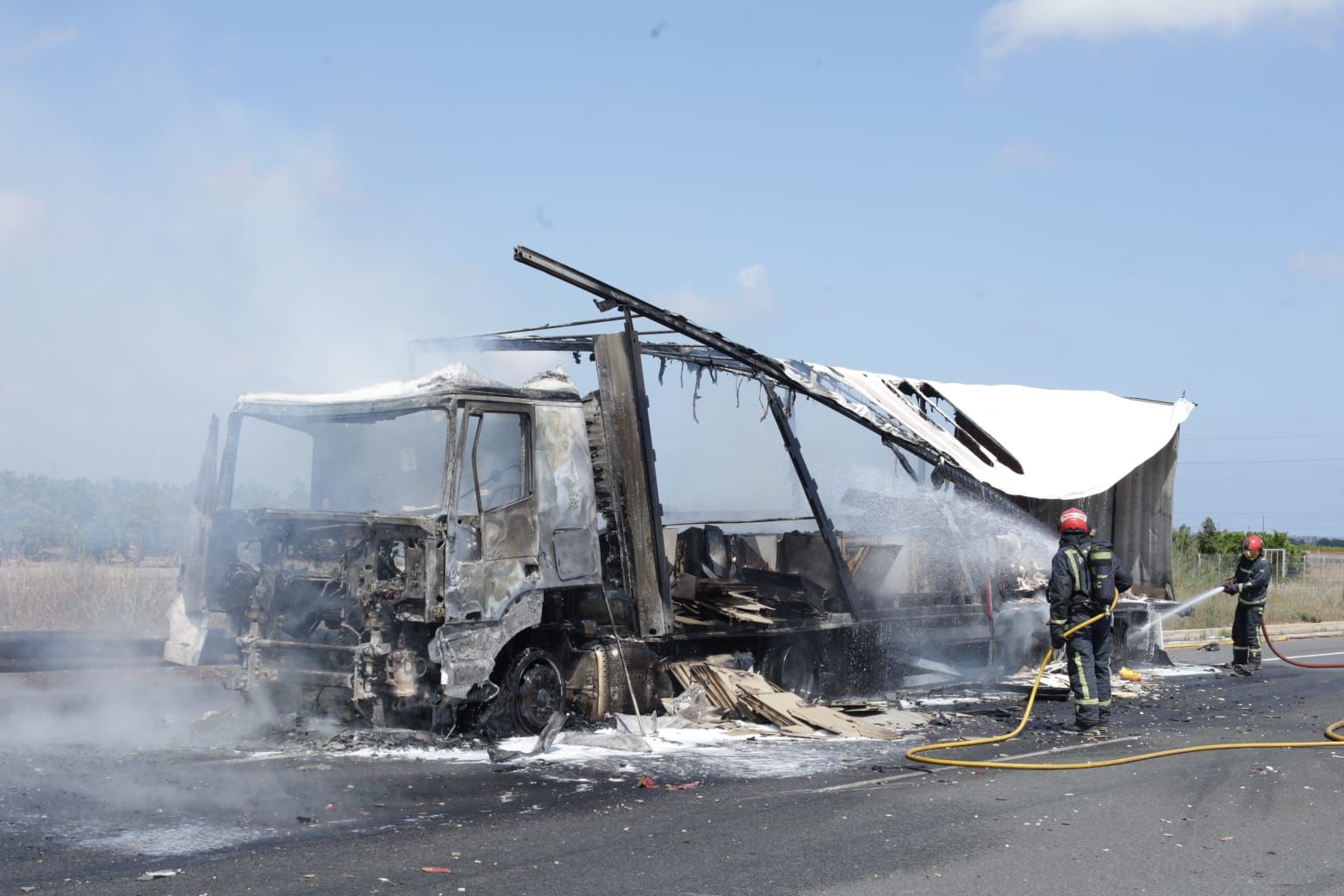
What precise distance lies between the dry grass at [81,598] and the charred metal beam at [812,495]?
7.97m

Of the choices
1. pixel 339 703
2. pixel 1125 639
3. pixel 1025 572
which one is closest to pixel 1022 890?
pixel 339 703

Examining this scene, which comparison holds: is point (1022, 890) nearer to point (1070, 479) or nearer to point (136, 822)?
point (136, 822)

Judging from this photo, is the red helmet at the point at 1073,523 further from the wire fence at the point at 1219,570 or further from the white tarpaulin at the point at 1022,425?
the wire fence at the point at 1219,570

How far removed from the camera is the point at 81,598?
607 inches

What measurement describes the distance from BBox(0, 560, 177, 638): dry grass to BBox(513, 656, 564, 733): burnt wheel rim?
286 inches

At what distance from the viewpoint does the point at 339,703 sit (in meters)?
9.14

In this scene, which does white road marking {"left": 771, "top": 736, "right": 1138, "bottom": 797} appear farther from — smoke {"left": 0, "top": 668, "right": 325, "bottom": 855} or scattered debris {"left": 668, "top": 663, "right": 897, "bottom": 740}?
smoke {"left": 0, "top": 668, "right": 325, "bottom": 855}

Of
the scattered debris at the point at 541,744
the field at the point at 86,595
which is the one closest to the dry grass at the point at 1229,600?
the scattered debris at the point at 541,744

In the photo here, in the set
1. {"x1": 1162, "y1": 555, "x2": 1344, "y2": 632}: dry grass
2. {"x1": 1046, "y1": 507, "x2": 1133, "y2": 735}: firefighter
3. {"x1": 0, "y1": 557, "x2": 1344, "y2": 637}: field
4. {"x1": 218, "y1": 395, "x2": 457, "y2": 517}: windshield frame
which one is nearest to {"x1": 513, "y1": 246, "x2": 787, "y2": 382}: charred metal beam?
{"x1": 218, "y1": 395, "x2": 457, "y2": 517}: windshield frame

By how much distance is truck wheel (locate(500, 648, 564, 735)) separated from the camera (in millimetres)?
9320

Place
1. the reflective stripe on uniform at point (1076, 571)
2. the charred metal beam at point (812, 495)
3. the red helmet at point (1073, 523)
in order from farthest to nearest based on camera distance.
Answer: the charred metal beam at point (812, 495) → the red helmet at point (1073, 523) → the reflective stripe on uniform at point (1076, 571)

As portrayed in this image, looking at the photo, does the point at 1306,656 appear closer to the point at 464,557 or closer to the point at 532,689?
the point at 532,689

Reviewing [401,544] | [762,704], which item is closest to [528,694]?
[401,544]

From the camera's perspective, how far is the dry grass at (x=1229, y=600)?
23.2 m
